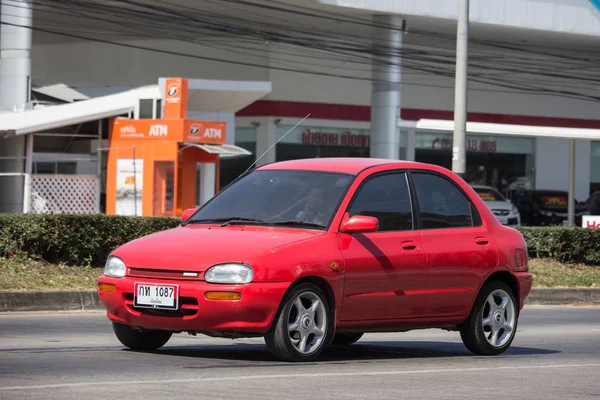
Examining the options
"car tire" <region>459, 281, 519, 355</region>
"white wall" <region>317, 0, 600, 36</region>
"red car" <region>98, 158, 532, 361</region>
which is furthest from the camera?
"white wall" <region>317, 0, 600, 36</region>

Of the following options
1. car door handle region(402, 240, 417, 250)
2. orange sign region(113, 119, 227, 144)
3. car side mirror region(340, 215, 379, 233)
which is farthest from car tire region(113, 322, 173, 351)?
orange sign region(113, 119, 227, 144)

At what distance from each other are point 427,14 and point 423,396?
121 ft

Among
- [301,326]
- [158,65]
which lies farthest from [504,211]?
[301,326]

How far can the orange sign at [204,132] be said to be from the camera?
30812 mm

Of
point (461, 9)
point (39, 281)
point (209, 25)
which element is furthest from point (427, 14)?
point (39, 281)

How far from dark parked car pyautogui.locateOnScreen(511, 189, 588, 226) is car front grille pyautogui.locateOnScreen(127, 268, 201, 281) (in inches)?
1447

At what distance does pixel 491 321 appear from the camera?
10828 millimetres

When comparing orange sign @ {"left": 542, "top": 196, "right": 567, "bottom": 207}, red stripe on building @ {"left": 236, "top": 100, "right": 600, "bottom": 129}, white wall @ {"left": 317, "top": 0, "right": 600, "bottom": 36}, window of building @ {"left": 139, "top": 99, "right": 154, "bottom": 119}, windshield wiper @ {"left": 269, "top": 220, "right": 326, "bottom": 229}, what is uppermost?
white wall @ {"left": 317, "top": 0, "right": 600, "bottom": 36}

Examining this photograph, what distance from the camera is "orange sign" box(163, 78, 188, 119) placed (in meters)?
31.5

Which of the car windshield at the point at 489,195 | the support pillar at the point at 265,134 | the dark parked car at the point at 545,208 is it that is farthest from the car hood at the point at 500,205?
the support pillar at the point at 265,134

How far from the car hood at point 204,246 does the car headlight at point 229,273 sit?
0.14 ft

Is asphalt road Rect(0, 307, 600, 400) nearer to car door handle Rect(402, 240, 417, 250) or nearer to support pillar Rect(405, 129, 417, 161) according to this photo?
car door handle Rect(402, 240, 417, 250)

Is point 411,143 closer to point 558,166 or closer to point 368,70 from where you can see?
point 368,70

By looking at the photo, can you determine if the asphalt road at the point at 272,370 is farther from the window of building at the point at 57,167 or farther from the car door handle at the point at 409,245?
the window of building at the point at 57,167
